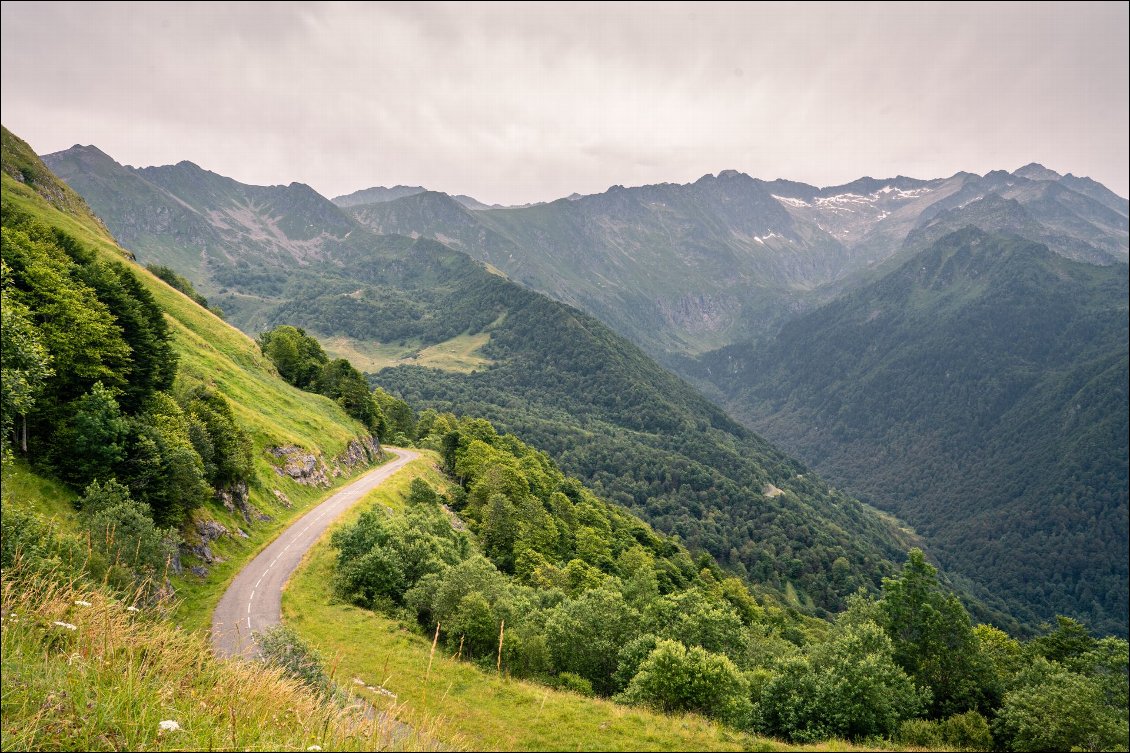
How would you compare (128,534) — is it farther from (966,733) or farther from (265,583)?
(966,733)

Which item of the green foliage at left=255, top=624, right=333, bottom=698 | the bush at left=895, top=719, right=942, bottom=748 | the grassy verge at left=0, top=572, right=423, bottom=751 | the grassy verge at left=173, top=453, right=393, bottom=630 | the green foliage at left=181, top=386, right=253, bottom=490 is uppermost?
the grassy verge at left=0, top=572, right=423, bottom=751

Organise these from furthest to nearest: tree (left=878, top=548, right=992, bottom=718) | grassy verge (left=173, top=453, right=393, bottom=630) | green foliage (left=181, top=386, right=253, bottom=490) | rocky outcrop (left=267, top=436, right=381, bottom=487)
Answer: rocky outcrop (left=267, top=436, right=381, bottom=487)
green foliage (left=181, top=386, right=253, bottom=490)
grassy verge (left=173, top=453, right=393, bottom=630)
tree (left=878, top=548, right=992, bottom=718)

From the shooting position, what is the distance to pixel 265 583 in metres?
35.7

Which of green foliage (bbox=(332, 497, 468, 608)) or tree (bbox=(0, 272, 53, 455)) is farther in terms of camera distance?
green foliage (bbox=(332, 497, 468, 608))

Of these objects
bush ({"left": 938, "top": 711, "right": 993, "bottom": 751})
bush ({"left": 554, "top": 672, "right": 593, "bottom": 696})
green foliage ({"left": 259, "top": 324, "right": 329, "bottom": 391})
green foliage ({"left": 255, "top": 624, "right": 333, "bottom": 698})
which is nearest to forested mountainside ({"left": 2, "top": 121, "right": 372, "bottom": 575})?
green foliage ({"left": 255, "top": 624, "right": 333, "bottom": 698})

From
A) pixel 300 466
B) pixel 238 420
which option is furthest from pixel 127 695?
pixel 300 466

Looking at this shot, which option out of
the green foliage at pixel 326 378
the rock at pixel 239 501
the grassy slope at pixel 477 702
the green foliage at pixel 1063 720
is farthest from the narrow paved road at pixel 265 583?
the green foliage at pixel 326 378

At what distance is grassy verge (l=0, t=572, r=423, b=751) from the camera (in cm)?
689

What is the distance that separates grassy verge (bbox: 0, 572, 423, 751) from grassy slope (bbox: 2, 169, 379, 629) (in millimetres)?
24662

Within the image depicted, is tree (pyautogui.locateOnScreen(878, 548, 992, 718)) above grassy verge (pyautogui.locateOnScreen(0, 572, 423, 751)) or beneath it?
beneath

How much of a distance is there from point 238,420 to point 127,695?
56195mm

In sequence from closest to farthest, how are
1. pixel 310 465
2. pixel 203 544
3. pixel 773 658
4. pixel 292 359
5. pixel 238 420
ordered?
pixel 203 544 < pixel 773 658 < pixel 238 420 < pixel 310 465 < pixel 292 359

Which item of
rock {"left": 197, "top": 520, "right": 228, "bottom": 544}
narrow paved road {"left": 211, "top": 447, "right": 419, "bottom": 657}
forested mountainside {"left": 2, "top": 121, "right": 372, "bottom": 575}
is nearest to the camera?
forested mountainside {"left": 2, "top": 121, "right": 372, "bottom": 575}

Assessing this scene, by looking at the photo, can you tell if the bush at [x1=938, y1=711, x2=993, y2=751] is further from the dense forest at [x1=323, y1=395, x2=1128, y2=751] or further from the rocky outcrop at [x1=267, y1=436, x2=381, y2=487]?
the rocky outcrop at [x1=267, y1=436, x2=381, y2=487]
